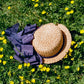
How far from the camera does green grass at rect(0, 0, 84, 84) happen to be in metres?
3.65

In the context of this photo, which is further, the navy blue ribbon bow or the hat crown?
the navy blue ribbon bow

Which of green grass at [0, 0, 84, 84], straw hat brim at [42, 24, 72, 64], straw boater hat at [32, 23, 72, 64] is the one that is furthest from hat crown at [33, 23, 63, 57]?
green grass at [0, 0, 84, 84]

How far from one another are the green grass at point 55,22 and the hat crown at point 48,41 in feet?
1.62

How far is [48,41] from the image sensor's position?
331cm

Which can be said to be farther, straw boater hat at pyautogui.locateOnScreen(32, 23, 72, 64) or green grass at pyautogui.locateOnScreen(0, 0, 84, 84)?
green grass at pyautogui.locateOnScreen(0, 0, 84, 84)

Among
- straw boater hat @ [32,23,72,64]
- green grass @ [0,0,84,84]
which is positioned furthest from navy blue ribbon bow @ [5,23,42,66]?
green grass @ [0,0,84,84]

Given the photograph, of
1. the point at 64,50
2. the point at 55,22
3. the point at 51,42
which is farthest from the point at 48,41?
the point at 55,22

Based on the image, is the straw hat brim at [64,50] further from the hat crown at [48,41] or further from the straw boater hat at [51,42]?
the hat crown at [48,41]

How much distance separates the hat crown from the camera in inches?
131

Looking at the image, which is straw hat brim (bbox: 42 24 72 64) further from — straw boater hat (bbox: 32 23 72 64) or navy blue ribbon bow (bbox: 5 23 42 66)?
navy blue ribbon bow (bbox: 5 23 42 66)

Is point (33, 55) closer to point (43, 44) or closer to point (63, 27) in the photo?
point (43, 44)

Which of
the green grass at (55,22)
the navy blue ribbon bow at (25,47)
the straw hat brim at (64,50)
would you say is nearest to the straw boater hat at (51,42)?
the straw hat brim at (64,50)

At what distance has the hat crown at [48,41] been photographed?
332 cm

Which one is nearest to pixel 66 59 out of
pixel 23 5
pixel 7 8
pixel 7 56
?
pixel 7 56
